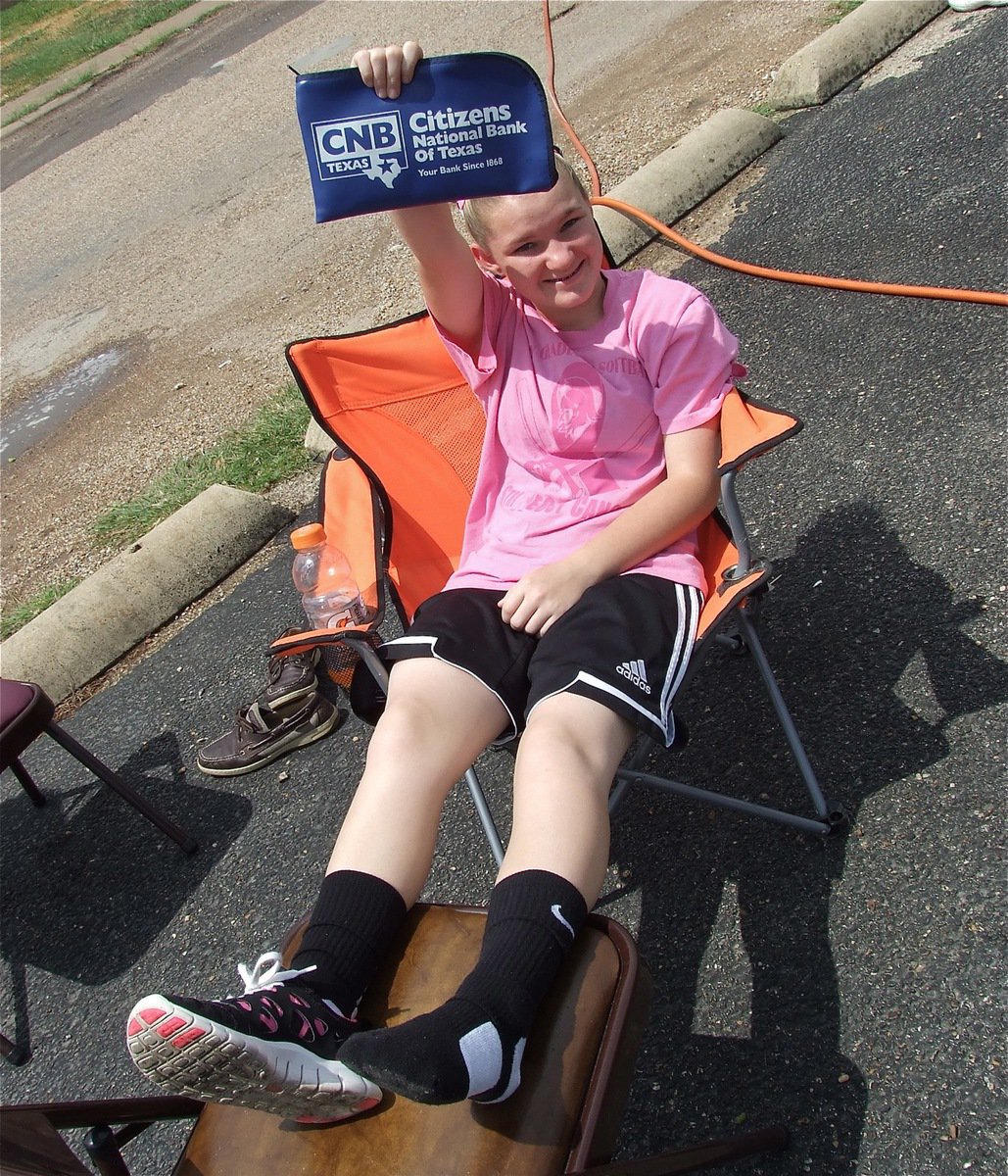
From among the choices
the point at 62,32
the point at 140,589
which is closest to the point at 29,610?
the point at 140,589

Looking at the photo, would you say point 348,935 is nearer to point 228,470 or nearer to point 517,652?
point 517,652

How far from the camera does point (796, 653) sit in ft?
8.53

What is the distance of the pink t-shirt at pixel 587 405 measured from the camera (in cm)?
214

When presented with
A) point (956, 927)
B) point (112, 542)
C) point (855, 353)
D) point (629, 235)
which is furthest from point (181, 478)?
point (956, 927)

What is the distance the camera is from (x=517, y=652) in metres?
2.04

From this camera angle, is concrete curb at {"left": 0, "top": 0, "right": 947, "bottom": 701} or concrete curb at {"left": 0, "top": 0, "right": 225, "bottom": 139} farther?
concrete curb at {"left": 0, "top": 0, "right": 225, "bottom": 139}

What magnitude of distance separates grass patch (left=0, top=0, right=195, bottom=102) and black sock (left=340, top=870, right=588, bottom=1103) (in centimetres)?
1294

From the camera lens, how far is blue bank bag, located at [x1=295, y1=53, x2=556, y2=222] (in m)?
1.79

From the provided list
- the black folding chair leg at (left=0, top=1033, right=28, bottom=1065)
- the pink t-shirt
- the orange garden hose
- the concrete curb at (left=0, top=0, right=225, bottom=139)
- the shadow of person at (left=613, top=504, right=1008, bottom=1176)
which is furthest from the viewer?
the concrete curb at (left=0, top=0, right=225, bottom=139)

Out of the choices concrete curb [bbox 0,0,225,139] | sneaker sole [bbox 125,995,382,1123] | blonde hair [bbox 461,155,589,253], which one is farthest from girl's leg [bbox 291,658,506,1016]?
concrete curb [bbox 0,0,225,139]

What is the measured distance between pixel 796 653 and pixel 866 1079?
1.06 metres

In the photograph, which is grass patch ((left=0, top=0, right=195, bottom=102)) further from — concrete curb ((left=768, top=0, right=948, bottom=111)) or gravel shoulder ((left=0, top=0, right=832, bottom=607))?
concrete curb ((left=768, top=0, right=948, bottom=111))

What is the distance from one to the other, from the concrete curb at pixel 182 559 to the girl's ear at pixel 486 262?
198 cm

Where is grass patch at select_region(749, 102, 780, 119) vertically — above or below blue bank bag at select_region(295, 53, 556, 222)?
below
